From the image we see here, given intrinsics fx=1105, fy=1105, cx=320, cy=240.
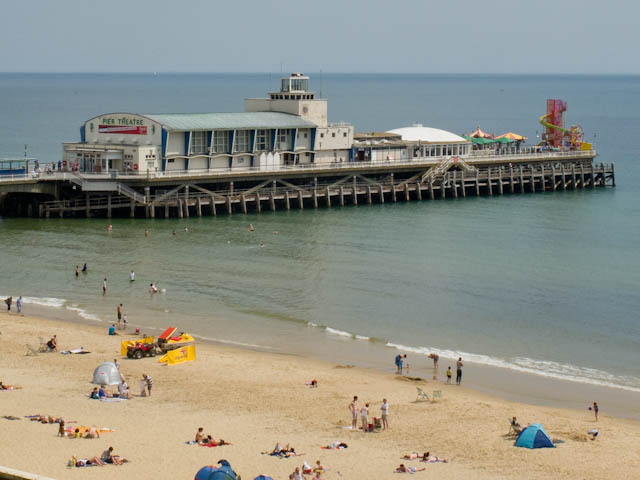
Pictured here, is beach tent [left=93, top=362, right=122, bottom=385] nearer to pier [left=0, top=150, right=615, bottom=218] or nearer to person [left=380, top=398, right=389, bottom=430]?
person [left=380, top=398, right=389, bottom=430]

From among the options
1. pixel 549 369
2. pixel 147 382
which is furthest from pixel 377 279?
pixel 147 382

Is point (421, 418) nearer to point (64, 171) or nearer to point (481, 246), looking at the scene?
point (481, 246)

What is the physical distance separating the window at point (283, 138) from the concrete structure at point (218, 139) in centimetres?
7

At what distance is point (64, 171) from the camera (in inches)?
2867

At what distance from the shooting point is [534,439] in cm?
3153

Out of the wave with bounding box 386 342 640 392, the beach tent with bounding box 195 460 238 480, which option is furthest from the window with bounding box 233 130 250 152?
the beach tent with bounding box 195 460 238 480

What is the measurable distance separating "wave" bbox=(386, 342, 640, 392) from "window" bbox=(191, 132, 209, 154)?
117 feet

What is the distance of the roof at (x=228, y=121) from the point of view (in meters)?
75.8

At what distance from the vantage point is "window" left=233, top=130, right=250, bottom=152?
79.2 metres

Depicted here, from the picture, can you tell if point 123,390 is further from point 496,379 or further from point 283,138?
point 283,138

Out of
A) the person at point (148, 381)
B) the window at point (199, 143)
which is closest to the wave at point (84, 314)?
the person at point (148, 381)

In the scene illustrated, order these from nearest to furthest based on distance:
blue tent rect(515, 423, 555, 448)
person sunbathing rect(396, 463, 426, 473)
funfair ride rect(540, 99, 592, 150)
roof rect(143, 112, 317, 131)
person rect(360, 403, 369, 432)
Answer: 1. person sunbathing rect(396, 463, 426, 473)
2. blue tent rect(515, 423, 555, 448)
3. person rect(360, 403, 369, 432)
4. roof rect(143, 112, 317, 131)
5. funfair ride rect(540, 99, 592, 150)

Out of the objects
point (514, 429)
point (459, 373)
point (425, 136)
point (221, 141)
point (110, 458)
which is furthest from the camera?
point (425, 136)

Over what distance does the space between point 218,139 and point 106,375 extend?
4296cm
